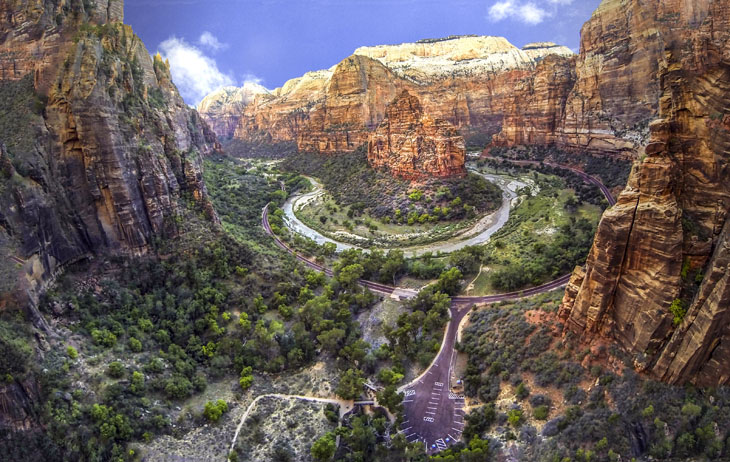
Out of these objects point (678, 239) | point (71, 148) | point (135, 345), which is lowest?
point (135, 345)

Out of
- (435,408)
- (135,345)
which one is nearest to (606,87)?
(435,408)

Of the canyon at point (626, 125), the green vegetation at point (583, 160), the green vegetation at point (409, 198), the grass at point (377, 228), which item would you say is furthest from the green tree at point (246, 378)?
the green vegetation at point (583, 160)

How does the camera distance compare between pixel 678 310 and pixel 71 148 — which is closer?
pixel 678 310

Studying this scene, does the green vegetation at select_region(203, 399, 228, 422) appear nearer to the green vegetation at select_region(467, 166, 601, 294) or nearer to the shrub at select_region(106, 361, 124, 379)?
the shrub at select_region(106, 361, 124, 379)

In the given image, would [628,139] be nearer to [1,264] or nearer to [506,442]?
[506,442]

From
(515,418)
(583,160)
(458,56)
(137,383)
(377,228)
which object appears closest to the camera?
(515,418)

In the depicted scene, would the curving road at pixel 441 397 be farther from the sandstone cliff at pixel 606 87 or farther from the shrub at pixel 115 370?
the sandstone cliff at pixel 606 87

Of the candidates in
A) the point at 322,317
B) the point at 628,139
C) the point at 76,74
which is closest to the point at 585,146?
the point at 628,139

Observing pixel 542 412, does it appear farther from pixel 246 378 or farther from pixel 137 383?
pixel 137 383
